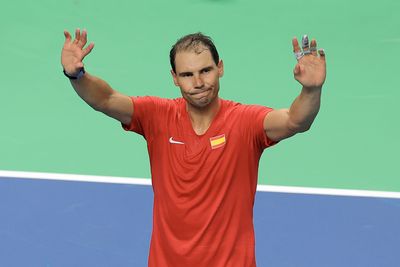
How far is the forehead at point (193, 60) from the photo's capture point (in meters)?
4.59

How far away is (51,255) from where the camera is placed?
23.0 ft

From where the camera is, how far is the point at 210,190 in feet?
15.2

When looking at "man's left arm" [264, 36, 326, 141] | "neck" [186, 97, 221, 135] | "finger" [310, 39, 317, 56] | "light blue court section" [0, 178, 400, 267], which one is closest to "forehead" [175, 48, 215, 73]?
"neck" [186, 97, 221, 135]

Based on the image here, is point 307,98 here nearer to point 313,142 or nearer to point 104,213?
point 104,213

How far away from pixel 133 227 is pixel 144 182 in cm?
76

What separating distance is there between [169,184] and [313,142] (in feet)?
13.8

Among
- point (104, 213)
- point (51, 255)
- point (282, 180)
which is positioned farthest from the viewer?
point (282, 180)

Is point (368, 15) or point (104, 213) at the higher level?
point (368, 15)

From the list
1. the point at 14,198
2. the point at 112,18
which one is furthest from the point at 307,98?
A: the point at 112,18

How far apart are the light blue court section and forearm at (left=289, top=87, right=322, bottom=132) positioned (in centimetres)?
275

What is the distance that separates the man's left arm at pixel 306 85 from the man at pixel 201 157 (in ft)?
0.31

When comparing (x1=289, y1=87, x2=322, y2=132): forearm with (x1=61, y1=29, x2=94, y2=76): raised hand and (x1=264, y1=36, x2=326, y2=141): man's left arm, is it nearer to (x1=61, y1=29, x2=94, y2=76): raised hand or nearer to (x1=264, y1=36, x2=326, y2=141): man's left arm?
(x1=264, y1=36, x2=326, y2=141): man's left arm

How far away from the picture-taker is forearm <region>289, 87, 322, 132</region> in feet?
14.1

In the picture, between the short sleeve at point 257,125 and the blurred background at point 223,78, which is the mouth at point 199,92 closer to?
the short sleeve at point 257,125
